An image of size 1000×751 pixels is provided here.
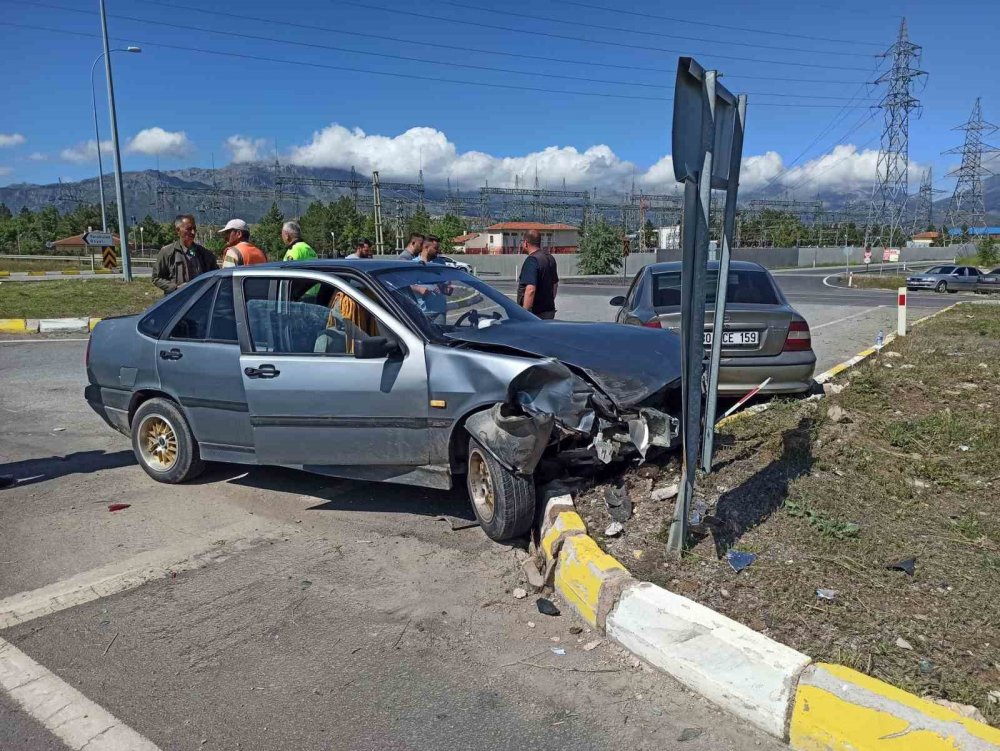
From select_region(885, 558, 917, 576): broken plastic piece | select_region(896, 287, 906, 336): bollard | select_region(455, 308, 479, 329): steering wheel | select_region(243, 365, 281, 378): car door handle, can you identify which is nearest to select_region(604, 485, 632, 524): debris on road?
select_region(885, 558, 917, 576): broken plastic piece

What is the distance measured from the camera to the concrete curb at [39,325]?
610 inches

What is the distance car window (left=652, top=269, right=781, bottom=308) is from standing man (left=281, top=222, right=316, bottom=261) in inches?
148

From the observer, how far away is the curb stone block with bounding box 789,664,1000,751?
234 cm

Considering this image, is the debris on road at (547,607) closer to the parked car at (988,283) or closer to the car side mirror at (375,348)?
the car side mirror at (375,348)

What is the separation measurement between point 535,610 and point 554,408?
113cm

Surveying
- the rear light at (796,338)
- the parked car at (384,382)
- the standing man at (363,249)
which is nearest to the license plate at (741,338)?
the rear light at (796,338)

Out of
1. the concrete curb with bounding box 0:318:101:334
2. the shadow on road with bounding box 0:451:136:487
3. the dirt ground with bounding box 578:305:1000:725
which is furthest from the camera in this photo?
the concrete curb with bounding box 0:318:101:334

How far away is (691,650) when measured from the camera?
2945mm

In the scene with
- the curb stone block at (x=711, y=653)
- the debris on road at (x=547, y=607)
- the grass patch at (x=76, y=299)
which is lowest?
the debris on road at (x=547, y=607)

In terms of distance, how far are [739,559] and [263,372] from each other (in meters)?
3.17

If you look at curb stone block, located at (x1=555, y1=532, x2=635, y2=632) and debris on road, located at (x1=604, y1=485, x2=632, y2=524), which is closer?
curb stone block, located at (x1=555, y1=532, x2=635, y2=632)

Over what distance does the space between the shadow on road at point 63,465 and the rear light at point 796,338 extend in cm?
614

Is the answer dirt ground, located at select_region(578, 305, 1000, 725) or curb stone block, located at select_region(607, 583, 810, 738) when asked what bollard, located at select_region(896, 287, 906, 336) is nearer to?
dirt ground, located at select_region(578, 305, 1000, 725)

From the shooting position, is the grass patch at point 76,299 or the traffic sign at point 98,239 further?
the traffic sign at point 98,239
